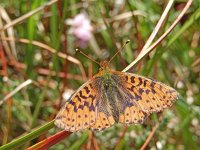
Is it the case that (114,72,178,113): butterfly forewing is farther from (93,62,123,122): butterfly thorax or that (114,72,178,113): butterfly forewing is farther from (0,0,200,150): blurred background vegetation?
(0,0,200,150): blurred background vegetation

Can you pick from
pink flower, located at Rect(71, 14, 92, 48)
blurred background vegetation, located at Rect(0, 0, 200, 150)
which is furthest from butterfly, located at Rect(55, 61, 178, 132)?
pink flower, located at Rect(71, 14, 92, 48)

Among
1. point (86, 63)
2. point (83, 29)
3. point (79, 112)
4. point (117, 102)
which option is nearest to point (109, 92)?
point (117, 102)

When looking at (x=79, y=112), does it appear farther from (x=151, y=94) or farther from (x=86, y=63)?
(x=86, y=63)

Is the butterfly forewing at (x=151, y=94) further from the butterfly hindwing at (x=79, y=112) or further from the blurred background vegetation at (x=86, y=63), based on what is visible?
the blurred background vegetation at (x=86, y=63)

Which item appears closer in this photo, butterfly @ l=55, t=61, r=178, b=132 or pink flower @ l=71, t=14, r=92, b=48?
butterfly @ l=55, t=61, r=178, b=132

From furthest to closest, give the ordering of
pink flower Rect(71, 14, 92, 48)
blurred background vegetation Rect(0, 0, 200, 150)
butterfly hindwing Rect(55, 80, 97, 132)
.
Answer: pink flower Rect(71, 14, 92, 48) → blurred background vegetation Rect(0, 0, 200, 150) → butterfly hindwing Rect(55, 80, 97, 132)

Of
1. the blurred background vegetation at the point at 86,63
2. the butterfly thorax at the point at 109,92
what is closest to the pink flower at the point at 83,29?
the blurred background vegetation at the point at 86,63

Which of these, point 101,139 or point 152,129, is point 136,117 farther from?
point 101,139
